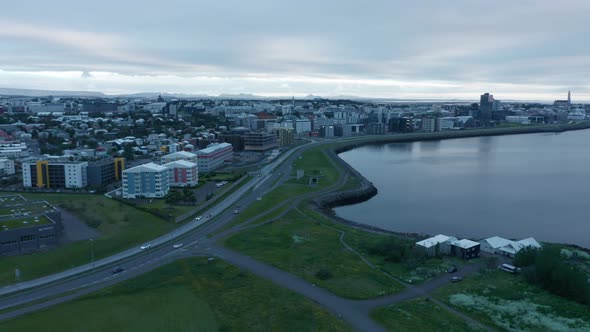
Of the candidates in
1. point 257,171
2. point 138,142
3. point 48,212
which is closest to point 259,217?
point 48,212

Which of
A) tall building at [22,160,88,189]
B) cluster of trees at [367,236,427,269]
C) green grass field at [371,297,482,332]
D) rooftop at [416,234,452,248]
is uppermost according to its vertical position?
tall building at [22,160,88,189]

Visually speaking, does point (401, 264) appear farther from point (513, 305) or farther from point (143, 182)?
point (143, 182)

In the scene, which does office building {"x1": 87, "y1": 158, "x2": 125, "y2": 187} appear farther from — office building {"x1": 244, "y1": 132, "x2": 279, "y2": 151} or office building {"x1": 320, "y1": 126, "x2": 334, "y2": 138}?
office building {"x1": 320, "y1": 126, "x2": 334, "y2": 138}

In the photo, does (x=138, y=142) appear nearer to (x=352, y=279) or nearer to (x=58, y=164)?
(x=58, y=164)

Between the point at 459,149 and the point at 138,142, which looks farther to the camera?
the point at 459,149

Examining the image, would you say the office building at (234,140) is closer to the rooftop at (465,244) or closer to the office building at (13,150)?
the office building at (13,150)

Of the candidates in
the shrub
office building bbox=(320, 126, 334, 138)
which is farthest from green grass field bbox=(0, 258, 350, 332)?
office building bbox=(320, 126, 334, 138)
